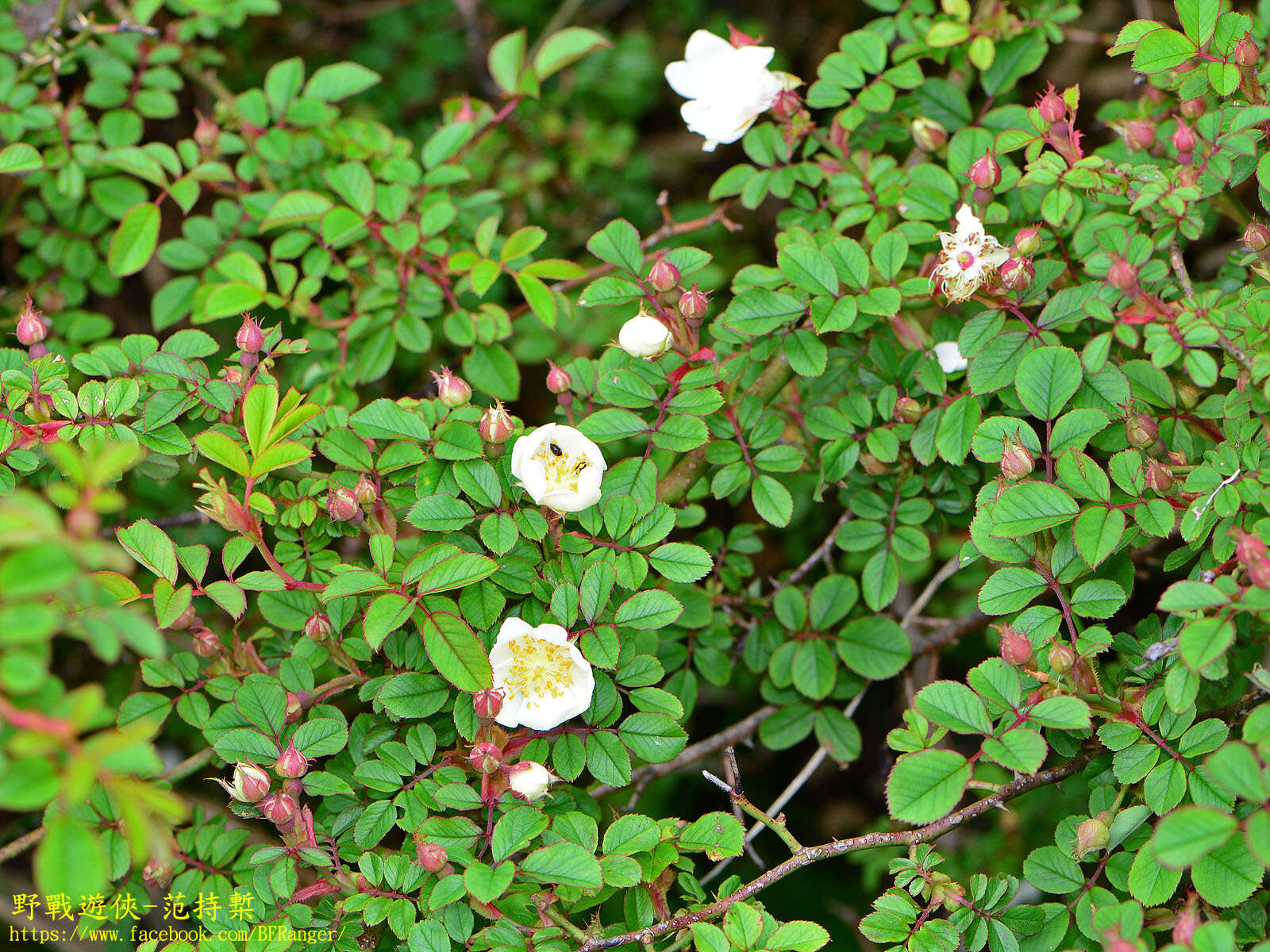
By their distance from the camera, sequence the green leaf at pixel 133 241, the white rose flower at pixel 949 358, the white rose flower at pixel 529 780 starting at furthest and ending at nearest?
the green leaf at pixel 133 241 < the white rose flower at pixel 949 358 < the white rose flower at pixel 529 780

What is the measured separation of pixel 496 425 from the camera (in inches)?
51.6

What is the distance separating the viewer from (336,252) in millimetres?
1984

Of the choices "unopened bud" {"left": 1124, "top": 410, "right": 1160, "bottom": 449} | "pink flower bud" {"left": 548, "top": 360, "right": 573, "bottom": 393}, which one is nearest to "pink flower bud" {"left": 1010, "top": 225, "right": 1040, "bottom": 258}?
"unopened bud" {"left": 1124, "top": 410, "right": 1160, "bottom": 449}

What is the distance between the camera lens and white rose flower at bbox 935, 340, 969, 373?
1.53m

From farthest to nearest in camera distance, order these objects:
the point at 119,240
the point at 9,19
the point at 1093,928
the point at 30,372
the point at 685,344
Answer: the point at 9,19 → the point at 119,240 → the point at 685,344 → the point at 30,372 → the point at 1093,928

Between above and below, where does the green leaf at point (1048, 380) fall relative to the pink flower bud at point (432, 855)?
above

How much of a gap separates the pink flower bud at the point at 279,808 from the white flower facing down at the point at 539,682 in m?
0.26

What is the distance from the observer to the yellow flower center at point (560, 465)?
1312 millimetres

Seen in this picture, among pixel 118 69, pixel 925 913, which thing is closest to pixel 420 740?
pixel 925 913

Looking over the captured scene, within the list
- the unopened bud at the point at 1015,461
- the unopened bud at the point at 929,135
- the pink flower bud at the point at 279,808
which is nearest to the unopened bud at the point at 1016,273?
the unopened bud at the point at 1015,461

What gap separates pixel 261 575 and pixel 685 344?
0.67 metres

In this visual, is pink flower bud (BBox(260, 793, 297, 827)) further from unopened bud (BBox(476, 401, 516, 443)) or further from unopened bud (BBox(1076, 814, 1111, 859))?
unopened bud (BBox(1076, 814, 1111, 859))

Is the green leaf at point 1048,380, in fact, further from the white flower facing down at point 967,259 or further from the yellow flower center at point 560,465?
the yellow flower center at point 560,465

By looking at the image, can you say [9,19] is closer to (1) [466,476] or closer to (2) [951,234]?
(1) [466,476]
